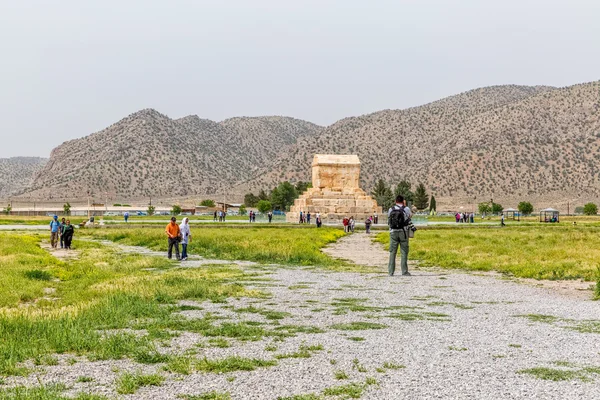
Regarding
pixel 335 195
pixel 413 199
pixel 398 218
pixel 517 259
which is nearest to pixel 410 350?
pixel 398 218

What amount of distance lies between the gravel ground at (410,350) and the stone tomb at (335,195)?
4289 cm

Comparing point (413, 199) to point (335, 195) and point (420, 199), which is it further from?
point (335, 195)

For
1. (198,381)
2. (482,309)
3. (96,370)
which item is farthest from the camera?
(482,309)

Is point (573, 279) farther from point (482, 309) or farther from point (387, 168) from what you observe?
point (387, 168)

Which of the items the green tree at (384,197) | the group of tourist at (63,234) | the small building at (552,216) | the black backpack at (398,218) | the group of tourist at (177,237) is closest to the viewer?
the black backpack at (398,218)

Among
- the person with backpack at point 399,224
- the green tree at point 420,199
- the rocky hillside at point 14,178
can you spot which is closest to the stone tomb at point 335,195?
the green tree at point 420,199

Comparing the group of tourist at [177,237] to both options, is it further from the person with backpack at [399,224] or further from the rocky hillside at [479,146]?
the rocky hillside at [479,146]

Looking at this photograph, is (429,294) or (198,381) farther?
(429,294)

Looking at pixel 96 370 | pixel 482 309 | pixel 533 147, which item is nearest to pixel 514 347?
pixel 482 309

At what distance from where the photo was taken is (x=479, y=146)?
10838cm

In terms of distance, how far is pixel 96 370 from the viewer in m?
6.13

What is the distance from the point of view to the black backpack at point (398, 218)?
50.1 ft

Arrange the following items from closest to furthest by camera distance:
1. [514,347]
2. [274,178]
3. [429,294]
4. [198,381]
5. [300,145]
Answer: [198,381] < [514,347] < [429,294] < [274,178] < [300,145]

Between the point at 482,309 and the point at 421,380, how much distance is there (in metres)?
4.80
